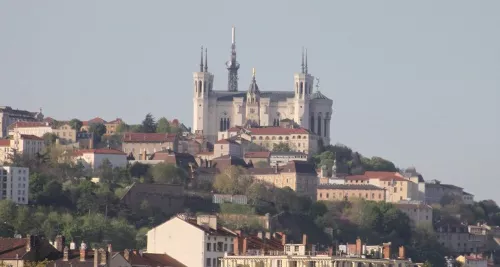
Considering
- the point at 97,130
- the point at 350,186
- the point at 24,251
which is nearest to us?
the point at 24,251

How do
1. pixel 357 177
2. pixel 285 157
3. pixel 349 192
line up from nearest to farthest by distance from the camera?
pixel 349 192 → pixel 357 177 → pixel 285 157

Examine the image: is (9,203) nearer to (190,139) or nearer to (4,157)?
(4,157)

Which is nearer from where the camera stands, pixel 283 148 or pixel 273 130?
pixel 283 148

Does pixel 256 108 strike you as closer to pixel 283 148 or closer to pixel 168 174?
pixel 283 148

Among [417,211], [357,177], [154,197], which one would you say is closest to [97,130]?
[357,177]

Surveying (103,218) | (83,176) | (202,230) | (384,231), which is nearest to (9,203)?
(103,218)

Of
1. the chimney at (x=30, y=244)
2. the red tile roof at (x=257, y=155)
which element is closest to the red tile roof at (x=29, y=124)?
the red tile roof at (x=257, y=155)

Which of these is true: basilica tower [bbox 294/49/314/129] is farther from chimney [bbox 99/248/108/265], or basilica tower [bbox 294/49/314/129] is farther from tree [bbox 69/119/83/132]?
chimney [bbox 99/248/108/265]

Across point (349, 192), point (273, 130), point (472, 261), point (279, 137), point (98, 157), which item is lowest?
point (472, 261)
